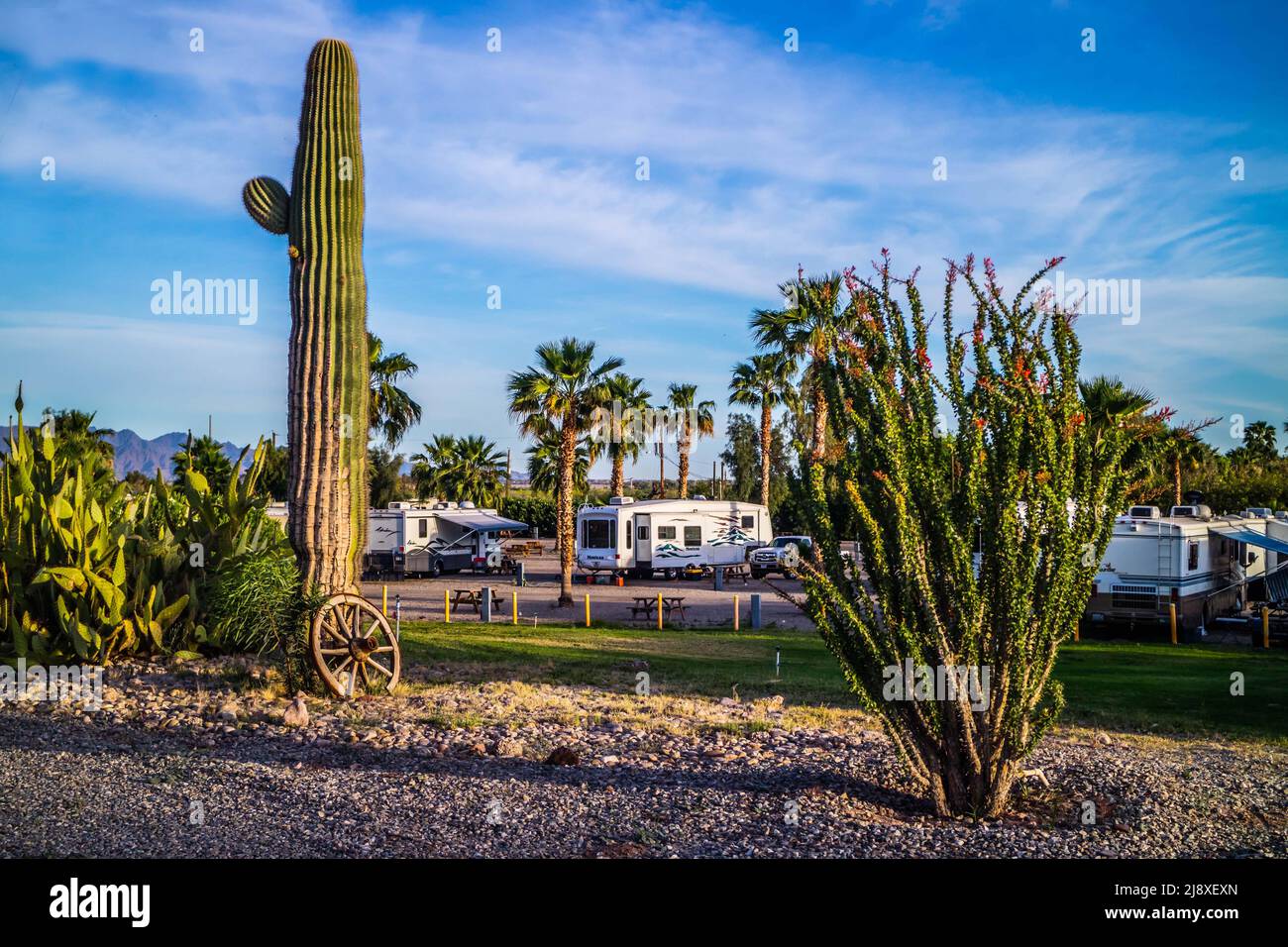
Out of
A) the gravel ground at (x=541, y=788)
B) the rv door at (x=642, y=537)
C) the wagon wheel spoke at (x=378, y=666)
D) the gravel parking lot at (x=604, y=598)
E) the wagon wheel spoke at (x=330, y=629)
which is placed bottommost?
the gravel parking lot at (x=604, y=598)

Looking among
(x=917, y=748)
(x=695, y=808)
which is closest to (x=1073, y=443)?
(x=917, y=748)

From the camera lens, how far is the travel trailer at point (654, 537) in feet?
107

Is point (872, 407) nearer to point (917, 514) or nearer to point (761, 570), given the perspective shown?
point (917, 514)

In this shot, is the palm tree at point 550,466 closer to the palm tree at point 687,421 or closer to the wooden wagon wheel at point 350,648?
the palm tree at point 687,421

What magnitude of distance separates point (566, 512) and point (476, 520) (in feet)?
37.7

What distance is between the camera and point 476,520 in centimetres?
3681

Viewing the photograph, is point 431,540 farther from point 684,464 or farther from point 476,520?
point 684,464

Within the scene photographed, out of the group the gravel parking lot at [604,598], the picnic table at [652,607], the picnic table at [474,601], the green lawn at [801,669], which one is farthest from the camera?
the picnic table at [474,601]

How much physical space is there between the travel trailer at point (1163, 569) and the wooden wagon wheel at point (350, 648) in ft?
43.6

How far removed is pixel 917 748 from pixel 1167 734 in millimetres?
4501

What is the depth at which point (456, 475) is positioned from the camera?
49.5 meters

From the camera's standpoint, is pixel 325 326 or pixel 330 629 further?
pixel 325 326

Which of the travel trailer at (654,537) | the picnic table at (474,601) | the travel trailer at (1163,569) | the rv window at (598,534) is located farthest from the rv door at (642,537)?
the travel trailer at (1163,569)

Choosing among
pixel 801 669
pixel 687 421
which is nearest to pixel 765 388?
pixel 687 421
